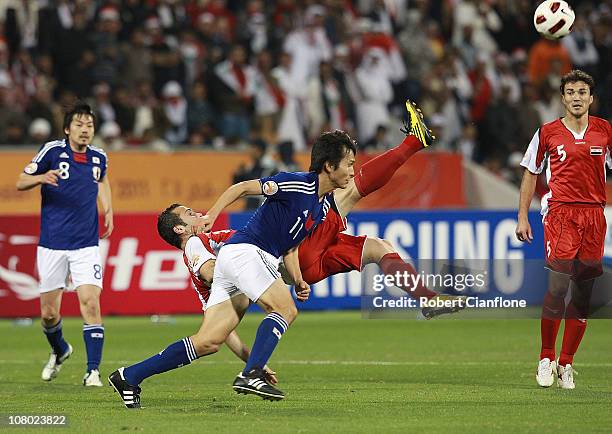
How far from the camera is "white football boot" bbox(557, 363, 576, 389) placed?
35.1ft

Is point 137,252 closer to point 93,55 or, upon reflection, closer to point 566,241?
point 93,55

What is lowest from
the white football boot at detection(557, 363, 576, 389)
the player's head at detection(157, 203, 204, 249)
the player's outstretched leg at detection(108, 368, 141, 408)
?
the white football boot at detection(557, 363, 576, 389)

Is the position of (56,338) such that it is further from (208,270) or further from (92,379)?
(208,270)

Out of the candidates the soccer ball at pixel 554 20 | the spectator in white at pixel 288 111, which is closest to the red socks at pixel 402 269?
the soccer ball at pixel 554 20

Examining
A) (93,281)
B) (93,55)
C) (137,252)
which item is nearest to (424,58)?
(93,55)

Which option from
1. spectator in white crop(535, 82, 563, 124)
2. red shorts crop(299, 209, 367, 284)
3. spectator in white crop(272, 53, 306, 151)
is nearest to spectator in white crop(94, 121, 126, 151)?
spectator in white crop(272, 53, 306, 151)

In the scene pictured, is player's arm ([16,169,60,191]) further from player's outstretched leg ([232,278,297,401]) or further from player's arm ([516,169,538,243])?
player's arm ([516,169,538,243])

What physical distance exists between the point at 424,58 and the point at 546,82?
237cm

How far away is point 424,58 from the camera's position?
2498cm

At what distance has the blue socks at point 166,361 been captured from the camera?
9258 mm

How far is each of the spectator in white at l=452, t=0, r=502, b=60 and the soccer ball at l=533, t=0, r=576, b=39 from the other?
551 inches

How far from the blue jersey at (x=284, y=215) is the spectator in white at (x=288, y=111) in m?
13.2

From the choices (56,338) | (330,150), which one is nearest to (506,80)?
(56,338)

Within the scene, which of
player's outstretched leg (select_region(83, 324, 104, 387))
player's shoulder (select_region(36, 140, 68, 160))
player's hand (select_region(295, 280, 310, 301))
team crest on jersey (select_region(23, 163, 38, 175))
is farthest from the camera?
player's shoulder (select_region(36, 140, 68, 160))
